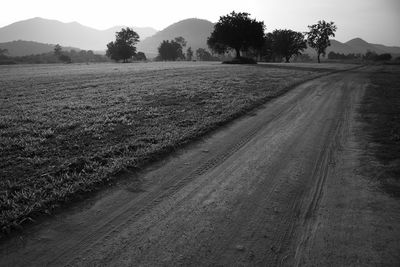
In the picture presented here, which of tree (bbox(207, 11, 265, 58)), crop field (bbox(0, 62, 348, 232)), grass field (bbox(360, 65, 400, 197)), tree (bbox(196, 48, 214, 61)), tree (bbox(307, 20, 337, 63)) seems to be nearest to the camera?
crop field (bbox(0, 62, 348, 232))

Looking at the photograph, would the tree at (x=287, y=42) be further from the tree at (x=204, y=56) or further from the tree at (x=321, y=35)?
the tree at (x=204, y=56)

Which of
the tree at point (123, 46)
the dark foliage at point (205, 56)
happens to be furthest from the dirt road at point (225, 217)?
the dark foliage at point (205, 56)

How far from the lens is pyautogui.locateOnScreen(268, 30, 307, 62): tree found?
10181cm

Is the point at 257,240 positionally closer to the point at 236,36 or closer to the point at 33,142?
the point at 33,142

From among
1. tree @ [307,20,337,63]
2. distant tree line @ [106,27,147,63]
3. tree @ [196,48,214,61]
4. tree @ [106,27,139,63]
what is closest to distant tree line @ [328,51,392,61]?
tree @ [307,20,337,63]

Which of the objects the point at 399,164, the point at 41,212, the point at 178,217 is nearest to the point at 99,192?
the point at 41,212

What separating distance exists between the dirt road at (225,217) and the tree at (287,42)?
335 feet

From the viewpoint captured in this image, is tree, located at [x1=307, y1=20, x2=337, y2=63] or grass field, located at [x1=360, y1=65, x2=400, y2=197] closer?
grass field, located at [x1=360, y1=65, x2=400, y2=197]

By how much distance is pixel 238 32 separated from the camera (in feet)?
206

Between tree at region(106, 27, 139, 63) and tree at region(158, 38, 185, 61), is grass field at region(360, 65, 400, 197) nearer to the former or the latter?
tree at region(106, 27, 139, 63)

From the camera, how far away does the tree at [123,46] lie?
106 metres

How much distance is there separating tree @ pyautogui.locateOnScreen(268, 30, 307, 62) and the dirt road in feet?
335

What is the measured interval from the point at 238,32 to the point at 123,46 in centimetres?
5796

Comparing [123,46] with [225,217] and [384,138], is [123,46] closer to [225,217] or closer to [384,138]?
[384,138]
